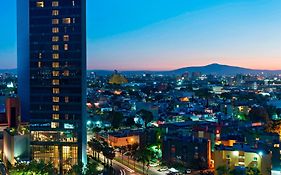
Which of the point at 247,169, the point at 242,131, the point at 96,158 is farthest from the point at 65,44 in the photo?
the point at 242,131

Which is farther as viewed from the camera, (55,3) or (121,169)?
(55,3)

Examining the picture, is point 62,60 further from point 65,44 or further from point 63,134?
point 63,134

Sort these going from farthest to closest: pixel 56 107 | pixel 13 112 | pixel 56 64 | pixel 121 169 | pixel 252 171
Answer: pixel 13 112 < pixel 56 64 < pixel 56 107 < pixel 121 169 < pixel 252 171

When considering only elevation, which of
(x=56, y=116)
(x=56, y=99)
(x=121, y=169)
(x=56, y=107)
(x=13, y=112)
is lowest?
(x=121, y=169)

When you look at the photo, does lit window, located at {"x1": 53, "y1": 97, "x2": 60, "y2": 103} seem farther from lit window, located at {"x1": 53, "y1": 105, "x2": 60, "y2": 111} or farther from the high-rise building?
the high-rise building

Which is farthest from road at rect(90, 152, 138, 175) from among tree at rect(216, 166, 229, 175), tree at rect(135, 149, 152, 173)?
tree at rect(216, 166, 229, 175)

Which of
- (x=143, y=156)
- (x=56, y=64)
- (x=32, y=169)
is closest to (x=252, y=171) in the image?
(x=143, y=156)

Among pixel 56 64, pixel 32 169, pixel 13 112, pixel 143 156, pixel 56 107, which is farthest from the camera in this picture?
pixel 13 112

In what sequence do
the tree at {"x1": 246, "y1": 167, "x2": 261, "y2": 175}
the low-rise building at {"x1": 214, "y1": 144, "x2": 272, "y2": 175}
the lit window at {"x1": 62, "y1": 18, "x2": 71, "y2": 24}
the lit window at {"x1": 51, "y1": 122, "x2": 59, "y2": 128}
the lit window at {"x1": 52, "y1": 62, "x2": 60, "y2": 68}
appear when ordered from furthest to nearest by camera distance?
1. the lit window at {"x1": 52, "y1": 62, "x2": 60, "y2": 68}
2. the lit window at {"x1": 62, "y1": 18, "x2": 71, "y2": 24}
3. the lit window at {"x1": 51, "y1": 122, "x2": 59, "y2": 128}
4. the low-rise building at {"x1": 214, "y1": 144, "x2": 272, "y2": 175}
5. the tree at {"x1": 246, "y1": 167, "x2": 261, "y2": 175}

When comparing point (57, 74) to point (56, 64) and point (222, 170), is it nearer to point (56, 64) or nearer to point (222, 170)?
point (56, 64)
